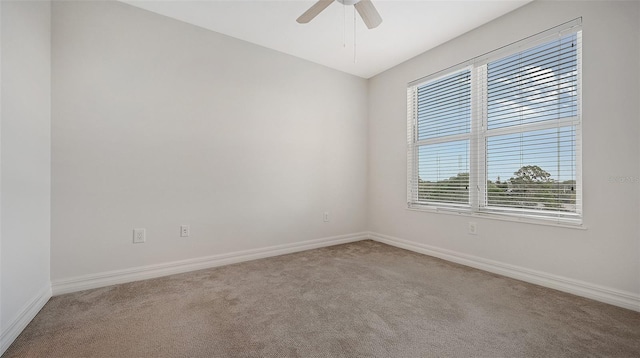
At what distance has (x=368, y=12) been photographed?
201cm

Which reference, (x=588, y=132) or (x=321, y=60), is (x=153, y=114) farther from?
(x=588, y=132)

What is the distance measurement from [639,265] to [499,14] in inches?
91.2

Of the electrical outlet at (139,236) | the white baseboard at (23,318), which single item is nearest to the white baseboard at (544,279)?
the electrical outlet at (139,236)

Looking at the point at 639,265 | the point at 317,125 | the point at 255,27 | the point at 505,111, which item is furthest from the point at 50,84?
the point at 639,265

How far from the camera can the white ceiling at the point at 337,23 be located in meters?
2.32

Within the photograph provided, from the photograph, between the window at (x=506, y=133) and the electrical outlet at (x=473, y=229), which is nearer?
the window at (x=506, y=133)

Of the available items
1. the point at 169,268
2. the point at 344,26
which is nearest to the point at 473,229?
the point at 344,26

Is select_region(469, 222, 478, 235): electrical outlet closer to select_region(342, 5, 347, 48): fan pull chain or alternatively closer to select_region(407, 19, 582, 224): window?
select_region(407, 19, 582, 224): window

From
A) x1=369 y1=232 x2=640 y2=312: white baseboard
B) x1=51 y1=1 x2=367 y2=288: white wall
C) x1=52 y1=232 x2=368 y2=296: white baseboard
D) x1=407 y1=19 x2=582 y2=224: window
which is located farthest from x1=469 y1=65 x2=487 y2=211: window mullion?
x1=52 y1=232 x2=368 y2=296: white baseboard

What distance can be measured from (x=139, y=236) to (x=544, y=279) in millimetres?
3539

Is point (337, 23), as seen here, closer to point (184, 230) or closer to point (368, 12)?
point (368, 12)

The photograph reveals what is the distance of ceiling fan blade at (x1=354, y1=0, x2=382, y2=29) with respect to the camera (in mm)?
1946

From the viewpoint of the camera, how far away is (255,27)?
265 centimetres

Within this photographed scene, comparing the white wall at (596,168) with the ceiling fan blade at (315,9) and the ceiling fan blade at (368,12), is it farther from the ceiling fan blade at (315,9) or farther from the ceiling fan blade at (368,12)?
the ceiling fan blade at (315,9)
